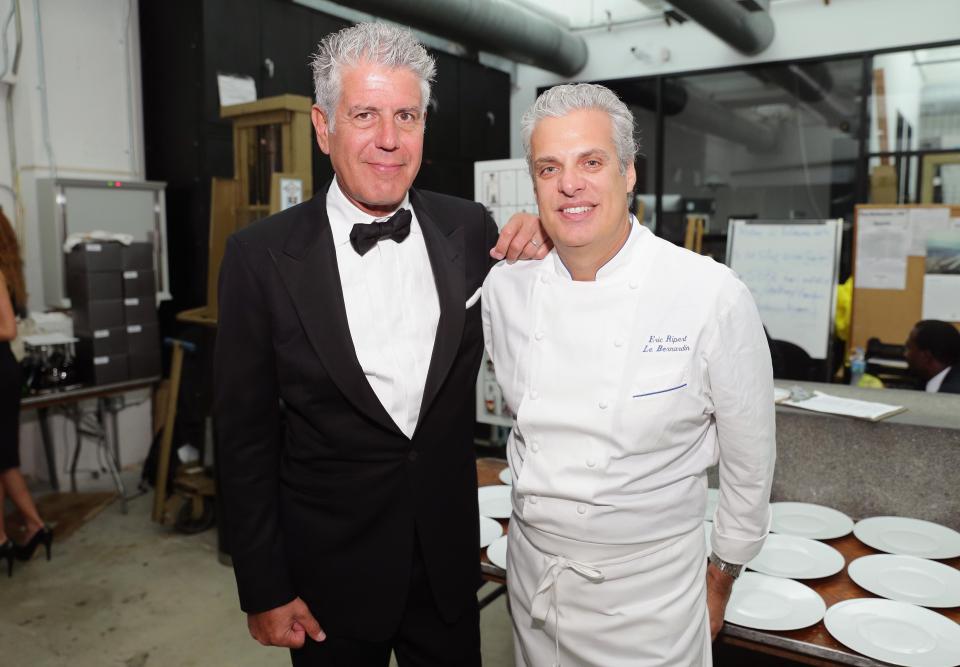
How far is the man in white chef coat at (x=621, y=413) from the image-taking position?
130cm

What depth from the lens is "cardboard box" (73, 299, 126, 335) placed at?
13.9 ft

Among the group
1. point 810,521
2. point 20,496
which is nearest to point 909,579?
point 810,521

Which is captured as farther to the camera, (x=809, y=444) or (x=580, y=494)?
(x=809, y=444)

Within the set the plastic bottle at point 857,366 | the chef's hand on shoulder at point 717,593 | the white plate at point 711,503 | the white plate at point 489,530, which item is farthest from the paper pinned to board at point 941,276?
the chef's hand on shoulder at point 717,593

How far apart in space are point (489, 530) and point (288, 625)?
730mm

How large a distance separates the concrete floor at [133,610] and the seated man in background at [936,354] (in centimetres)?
241

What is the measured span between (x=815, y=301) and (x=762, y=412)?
3.90m

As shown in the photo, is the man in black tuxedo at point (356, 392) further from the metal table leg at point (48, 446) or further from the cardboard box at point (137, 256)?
the metal table leg at point (48, 446)

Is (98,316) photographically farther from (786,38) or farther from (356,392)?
(786,38)

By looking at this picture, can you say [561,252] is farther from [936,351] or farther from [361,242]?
[936,351]

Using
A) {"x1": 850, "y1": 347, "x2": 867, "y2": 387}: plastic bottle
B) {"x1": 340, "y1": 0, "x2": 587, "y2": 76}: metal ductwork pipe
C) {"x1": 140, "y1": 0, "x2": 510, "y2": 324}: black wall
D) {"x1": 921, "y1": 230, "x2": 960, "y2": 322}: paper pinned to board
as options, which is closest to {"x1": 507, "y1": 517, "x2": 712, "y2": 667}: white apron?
{"x1": 340, "y1": 0, "x2": 587, "y2": 76}: metal ductwork pipe

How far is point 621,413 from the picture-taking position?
131 centimetres

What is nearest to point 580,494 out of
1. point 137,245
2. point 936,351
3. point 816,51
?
point 936,351

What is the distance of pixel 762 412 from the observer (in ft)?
4.32
